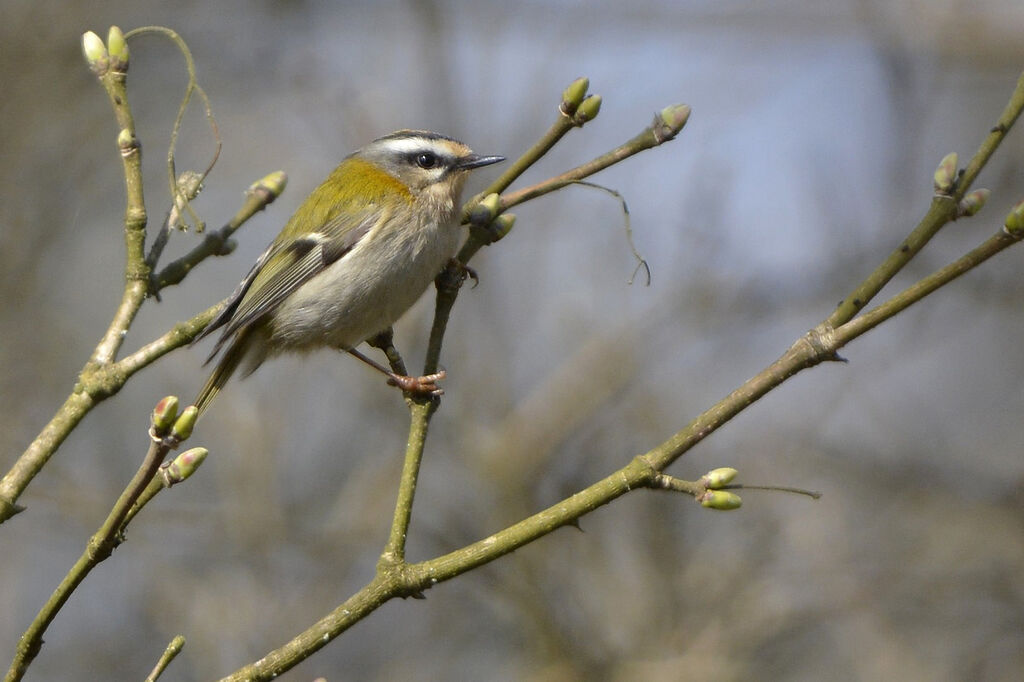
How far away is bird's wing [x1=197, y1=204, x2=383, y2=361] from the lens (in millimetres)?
3371

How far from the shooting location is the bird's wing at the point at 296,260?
337cm

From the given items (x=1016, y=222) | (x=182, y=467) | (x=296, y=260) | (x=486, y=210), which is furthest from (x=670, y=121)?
(x=296, y=260)

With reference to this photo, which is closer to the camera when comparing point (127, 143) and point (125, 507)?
point (125, 507)

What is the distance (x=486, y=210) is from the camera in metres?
2.05

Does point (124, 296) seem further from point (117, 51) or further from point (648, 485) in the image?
point (648, 485)

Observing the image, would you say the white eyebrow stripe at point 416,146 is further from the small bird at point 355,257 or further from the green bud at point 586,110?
the green bud at point 586,110

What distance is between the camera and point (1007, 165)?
Result: 5859 mm

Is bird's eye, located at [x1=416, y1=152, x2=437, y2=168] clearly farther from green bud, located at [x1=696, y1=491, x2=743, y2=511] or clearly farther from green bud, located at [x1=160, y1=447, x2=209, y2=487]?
green bud, located at [x1=160, y1=447, x2=209, y2=487]

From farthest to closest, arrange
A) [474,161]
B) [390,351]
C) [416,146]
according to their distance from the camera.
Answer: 1. [416,146]
2. [474,161]
3. [390,351]

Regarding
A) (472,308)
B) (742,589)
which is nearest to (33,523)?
(472,308)

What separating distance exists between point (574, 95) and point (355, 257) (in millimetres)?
1614

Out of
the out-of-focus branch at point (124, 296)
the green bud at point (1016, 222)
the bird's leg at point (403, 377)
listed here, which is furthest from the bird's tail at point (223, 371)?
the green bud at point (1016, 222)

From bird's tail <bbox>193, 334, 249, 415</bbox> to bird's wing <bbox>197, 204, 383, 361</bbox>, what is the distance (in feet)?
0.29

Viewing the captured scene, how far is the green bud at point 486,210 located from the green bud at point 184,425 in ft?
2.68
